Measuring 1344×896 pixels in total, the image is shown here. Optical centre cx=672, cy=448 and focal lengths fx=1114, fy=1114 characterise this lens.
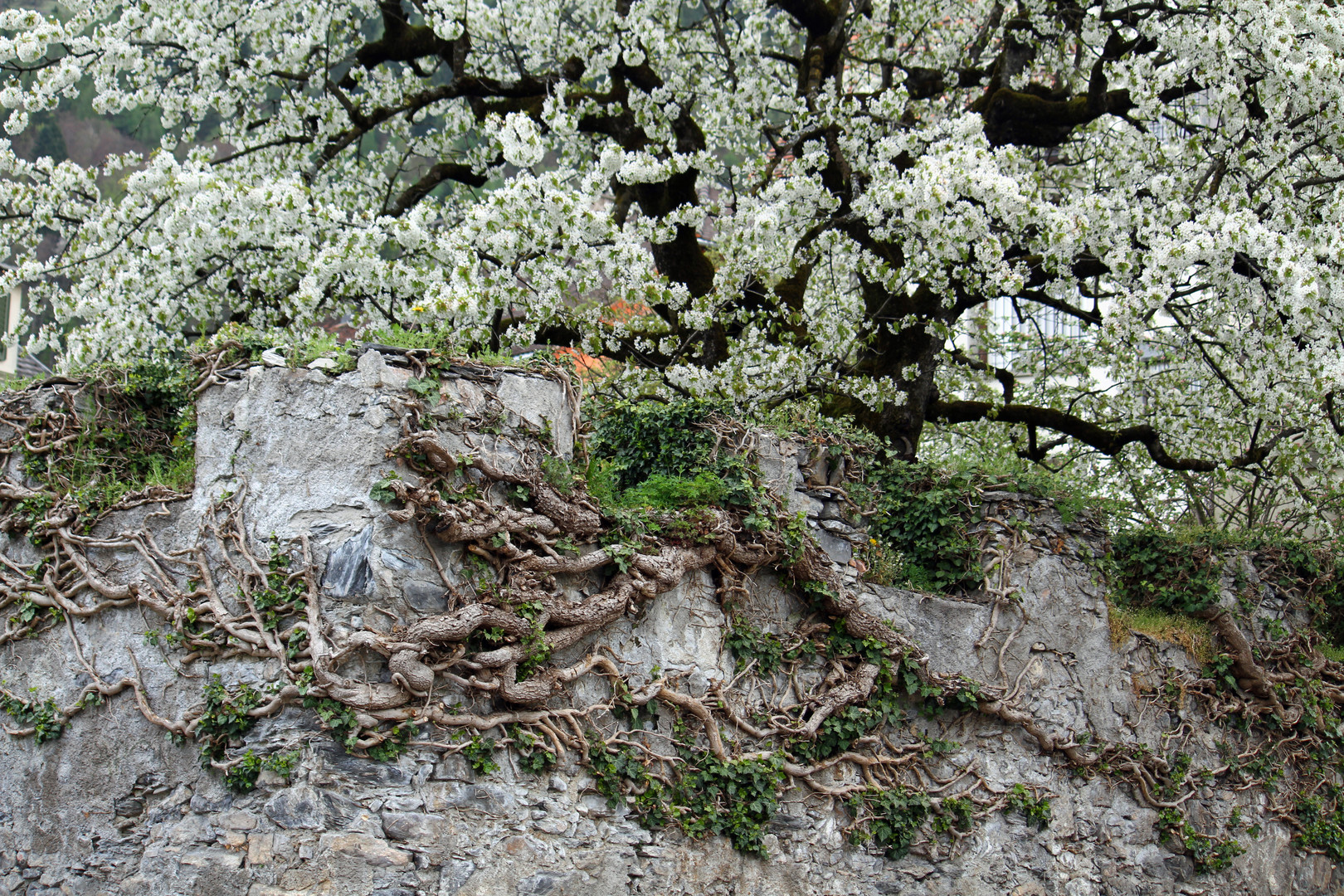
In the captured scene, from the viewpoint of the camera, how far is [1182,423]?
453 inches

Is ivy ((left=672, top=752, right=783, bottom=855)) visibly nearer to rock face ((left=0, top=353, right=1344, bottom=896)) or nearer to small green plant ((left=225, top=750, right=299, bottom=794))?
rock face ((left=0, top=353, right=1344, bottom=896))

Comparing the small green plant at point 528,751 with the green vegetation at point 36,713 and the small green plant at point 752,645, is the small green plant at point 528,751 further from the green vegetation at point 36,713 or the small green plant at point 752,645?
the green vegetation at point 36,713

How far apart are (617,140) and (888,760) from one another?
21.5 feet

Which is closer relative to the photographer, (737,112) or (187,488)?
(187,488)

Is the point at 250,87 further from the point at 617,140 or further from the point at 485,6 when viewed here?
the point at 617,140

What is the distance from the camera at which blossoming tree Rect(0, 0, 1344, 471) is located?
8859 mm

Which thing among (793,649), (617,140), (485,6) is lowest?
(793,649)

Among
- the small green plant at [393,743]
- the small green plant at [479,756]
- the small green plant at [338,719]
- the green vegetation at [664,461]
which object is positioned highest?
the green vegetation at [664,461]

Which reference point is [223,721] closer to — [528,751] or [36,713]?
[36,713]

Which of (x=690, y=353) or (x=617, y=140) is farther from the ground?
(x=617, y=140)

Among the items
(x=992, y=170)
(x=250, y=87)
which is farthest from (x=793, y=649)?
(x=250, y=87)

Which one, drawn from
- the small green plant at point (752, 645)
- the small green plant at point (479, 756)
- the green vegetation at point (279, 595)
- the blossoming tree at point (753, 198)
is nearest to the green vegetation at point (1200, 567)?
the blossoming tree at point (753, 198)

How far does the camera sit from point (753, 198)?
1016 centimetres

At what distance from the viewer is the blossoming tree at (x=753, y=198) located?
8.86 metres
